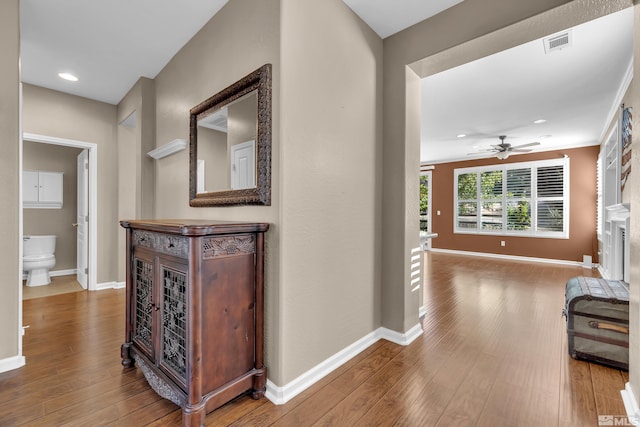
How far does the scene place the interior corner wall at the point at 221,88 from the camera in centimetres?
169

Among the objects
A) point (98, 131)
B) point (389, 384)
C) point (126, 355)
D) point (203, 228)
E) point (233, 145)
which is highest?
point (98, 131)

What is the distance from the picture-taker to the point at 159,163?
10.4 feet

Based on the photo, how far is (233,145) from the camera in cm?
206

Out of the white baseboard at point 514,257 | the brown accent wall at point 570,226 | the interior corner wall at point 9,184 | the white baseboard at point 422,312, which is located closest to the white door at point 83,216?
the interior corner wall at point 9,184

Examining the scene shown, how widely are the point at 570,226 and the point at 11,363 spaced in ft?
27.8

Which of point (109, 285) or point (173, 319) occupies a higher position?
point (173, 319)

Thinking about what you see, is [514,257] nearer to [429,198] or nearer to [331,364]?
[429,198]

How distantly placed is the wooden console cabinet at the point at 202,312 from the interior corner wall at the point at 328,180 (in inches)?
7.6

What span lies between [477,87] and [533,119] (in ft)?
5.87

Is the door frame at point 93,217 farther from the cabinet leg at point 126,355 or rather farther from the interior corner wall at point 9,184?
the cabinet leg at point 126,355

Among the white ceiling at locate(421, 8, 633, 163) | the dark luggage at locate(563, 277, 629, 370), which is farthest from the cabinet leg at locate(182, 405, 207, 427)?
the white ceiling at locate(421, 8, 633, 163)

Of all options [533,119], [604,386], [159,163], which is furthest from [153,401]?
[533,119]

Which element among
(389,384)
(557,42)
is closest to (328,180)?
(389,384)

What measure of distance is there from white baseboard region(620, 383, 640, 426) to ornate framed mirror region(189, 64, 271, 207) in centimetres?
223
